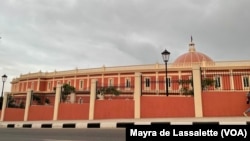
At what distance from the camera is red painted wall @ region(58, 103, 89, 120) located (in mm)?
15523

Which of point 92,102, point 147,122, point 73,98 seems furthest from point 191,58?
point 147,122

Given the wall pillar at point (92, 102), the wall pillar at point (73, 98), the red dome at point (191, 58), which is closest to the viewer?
the wall pillar at point (92, 102)

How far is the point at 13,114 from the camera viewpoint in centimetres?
1998

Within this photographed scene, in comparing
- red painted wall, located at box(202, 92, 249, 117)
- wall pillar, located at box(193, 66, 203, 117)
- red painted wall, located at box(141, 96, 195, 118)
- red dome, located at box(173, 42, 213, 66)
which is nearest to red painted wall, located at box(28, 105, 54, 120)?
red painted wall, located at box(141, 96, 195, 118)

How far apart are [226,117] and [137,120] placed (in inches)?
173

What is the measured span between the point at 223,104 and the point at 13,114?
1554 centimetres

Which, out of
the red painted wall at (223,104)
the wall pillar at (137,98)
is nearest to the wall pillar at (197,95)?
the red painted wall at (223,104)

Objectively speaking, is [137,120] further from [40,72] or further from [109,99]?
[40,72]

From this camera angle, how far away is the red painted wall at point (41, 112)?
56.0 feet

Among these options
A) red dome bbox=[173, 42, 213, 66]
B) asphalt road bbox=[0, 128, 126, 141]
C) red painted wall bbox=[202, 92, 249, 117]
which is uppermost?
red dome bbox=[173, 42, 213, 66]

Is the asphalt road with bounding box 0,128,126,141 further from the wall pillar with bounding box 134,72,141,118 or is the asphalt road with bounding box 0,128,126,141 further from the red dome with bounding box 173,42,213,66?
the red dome with bounding box 173,42,213,66

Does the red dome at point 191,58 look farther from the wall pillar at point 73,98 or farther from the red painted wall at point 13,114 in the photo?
the red painted wall at point 13,114

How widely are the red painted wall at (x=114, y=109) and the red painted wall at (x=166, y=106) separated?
778mm

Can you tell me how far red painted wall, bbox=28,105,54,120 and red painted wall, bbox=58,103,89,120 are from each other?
954 millimetres
